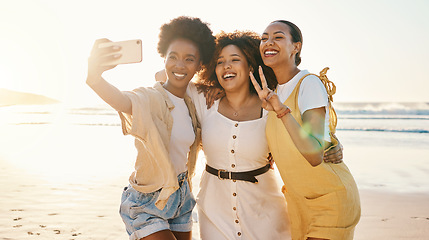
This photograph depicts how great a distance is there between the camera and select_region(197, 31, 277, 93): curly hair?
Result: 11.6ft

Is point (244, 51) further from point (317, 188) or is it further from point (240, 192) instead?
point (317, 188)

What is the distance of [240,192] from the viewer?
10.8ft

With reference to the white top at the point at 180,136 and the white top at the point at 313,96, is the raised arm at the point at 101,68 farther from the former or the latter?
the white top at the point at 313,96

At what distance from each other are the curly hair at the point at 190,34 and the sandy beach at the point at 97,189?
2.52 metres

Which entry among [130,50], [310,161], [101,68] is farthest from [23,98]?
[310,161]

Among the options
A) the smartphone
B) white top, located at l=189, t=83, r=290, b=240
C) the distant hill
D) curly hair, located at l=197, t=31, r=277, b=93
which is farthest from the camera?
the distant hill

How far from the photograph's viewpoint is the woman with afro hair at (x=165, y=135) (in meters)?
2.72

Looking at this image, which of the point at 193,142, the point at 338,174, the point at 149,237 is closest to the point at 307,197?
the point at 338,174

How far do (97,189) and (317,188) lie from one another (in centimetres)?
497

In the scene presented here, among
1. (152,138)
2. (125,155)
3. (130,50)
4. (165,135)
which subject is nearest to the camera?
(130,50)

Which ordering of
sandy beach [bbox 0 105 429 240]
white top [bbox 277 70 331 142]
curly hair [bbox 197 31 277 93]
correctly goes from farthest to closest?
sandy beach [bbox 0 105 429 240]
curly hair [bbox 197 31 277 93]
white top [bbox 277 70 331 142]

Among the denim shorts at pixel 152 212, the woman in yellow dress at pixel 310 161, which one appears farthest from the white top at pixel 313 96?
the denim shorts at pixel 152 212

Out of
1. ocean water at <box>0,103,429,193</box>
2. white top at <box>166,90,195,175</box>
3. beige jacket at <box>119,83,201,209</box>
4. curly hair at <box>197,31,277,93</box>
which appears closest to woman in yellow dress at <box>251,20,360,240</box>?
curly hair at <box>197,31,277,93</box>

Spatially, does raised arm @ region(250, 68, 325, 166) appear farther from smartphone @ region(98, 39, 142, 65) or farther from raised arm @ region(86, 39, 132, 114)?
raised arm @ region(86, 39, 132, 114)
